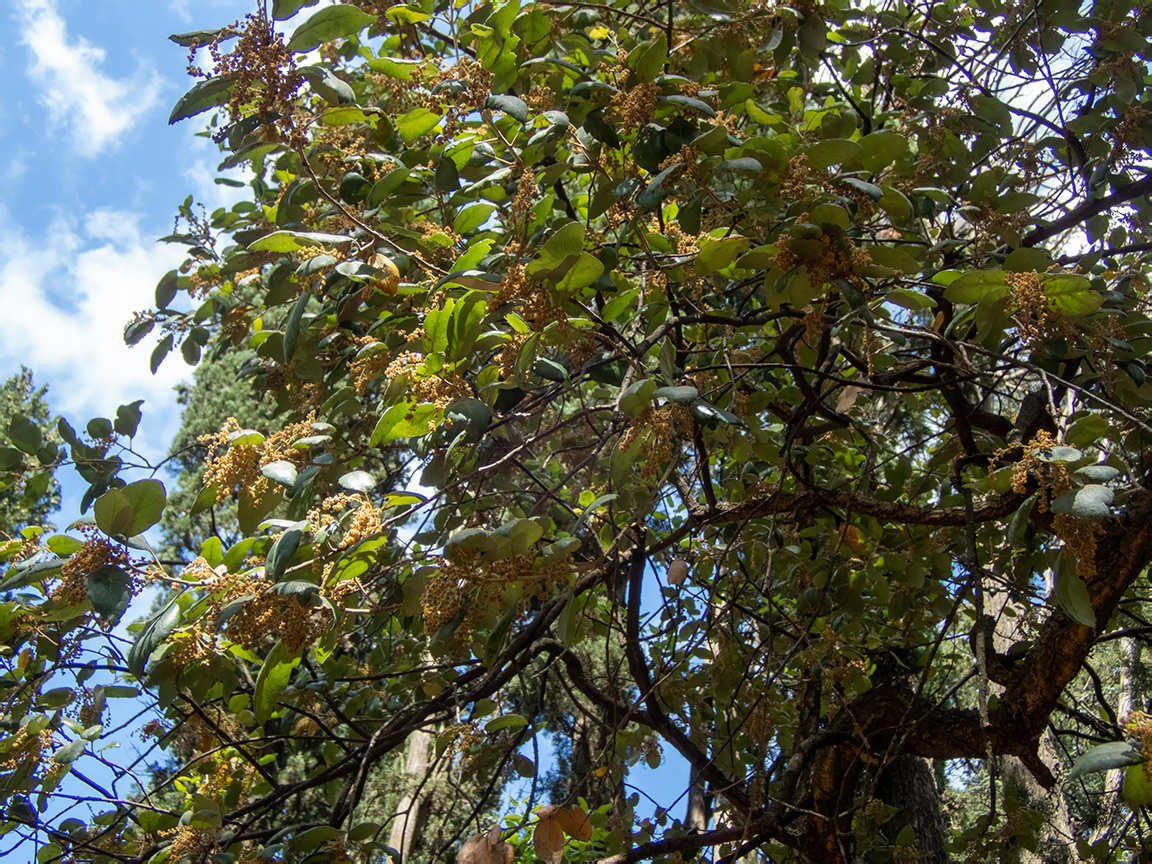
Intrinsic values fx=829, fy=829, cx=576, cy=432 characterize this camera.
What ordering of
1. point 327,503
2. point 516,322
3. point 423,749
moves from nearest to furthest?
1. point 516,322
2. point 327,503
3. point 423,749

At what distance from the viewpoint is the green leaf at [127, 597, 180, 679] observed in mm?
1362

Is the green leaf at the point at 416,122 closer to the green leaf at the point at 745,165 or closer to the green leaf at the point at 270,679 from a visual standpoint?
the green leaf at the point at 745,165

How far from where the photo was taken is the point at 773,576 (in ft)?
10.8

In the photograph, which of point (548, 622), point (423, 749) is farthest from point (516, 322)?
point (423, 749)

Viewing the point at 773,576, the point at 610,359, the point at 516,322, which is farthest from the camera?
the point at 773,576

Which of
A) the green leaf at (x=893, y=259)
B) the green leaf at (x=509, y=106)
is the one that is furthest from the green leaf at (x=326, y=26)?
the green leaf at (x=893, y=259)

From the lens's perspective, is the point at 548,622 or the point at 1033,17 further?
the point at 1033,17

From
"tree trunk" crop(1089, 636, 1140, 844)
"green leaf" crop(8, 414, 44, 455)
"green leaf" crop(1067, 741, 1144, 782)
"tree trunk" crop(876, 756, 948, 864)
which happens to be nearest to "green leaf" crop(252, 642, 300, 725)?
"green leaf" crop(8, 414, 44, 455)

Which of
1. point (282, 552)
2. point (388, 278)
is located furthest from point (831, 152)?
point (282, 552)

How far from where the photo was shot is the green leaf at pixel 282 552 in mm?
1419

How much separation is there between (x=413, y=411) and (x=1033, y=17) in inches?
97.5

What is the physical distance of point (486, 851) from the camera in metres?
1.73

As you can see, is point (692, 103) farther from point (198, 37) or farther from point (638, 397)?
point (198, 37)

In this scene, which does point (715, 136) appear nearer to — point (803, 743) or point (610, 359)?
point (610, 359)
